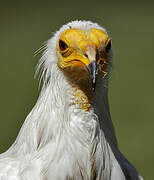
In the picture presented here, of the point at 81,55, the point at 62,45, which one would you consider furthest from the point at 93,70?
the point at 62,45

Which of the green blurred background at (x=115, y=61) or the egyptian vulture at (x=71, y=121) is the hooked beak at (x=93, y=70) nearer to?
the egyptian vulture at (x=71, y=121)

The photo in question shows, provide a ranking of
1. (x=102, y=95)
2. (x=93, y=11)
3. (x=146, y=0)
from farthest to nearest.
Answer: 1. (x=146, y=0)
2. (x=93, y=11)
3. (x=102, y=95)

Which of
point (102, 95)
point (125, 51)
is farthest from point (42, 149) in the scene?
point (125, 51)

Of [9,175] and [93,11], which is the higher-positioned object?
[93,11]

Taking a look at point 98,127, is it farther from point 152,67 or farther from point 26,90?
point 152,67

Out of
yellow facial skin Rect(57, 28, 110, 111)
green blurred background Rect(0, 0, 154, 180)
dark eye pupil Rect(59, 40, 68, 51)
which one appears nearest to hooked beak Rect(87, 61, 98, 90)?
yellow facial skin Rect(57, 28, 110, 111)

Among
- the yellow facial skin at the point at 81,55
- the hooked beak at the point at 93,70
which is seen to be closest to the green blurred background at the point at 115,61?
the yellow facial skin at the point at 81,55

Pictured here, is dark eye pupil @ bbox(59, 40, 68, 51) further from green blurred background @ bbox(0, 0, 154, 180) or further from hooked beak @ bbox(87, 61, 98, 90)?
green blurred background @ bbox(0, 0, 154, 180)
